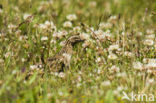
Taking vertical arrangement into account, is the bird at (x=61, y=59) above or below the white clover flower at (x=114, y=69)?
above

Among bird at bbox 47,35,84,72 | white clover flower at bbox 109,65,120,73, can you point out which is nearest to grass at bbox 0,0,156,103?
white clover flower at bbox 109,65,120,73

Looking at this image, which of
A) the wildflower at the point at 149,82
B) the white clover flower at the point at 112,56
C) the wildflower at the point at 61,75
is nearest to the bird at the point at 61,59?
the wildflower at the point at 61,75

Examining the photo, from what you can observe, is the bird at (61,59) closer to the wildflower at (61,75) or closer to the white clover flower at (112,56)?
the wildflower at (61,75)

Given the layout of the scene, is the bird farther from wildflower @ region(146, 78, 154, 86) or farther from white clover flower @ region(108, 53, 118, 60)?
wildflower @ region(146, 78, 154, 86)

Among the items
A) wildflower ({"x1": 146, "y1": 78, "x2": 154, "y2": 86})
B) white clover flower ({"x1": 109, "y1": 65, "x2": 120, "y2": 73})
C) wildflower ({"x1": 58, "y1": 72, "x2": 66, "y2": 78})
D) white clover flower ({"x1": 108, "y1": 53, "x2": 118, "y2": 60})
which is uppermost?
white clover flower ({"x1": 108, "y1": 53, "x2": 118, "y2": 60})

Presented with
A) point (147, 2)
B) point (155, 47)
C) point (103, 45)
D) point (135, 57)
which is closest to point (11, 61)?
point (103, 45)

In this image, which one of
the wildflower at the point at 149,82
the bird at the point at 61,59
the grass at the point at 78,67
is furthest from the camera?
the bird at the point at 61,59

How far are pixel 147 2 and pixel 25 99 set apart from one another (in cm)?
532

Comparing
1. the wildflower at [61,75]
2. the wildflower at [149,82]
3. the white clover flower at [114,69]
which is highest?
the white clover flower at [114,69]

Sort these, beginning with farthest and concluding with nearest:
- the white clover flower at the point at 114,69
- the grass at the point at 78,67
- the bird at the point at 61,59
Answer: the bird at the point at 61,59 → the white clover flower at the point at 114,69 → the grass at the point at 78,67

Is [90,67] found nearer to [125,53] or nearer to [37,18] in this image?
[125,53]

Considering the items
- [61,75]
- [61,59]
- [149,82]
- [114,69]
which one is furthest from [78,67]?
[149,82]

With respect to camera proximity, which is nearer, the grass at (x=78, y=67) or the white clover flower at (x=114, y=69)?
the grass at (x=78, y=67)

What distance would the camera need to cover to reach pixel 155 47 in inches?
159
